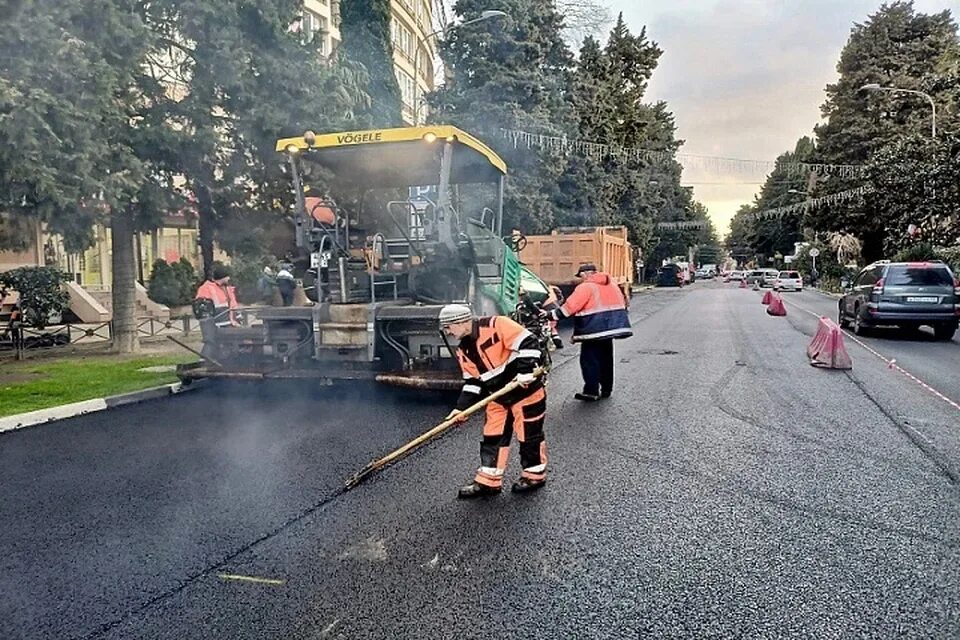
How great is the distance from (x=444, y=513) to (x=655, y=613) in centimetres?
171

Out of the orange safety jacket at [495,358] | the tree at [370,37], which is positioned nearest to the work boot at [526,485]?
the orange safety jacket at [495,358]

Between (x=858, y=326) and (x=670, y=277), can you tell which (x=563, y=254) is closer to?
(x=858, y=326)

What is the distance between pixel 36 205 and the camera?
975 centimetres

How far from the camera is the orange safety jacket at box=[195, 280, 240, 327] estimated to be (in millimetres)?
9984

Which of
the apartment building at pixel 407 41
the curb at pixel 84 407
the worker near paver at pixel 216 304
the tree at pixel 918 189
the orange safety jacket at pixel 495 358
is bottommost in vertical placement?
the curb at pixel 84 407

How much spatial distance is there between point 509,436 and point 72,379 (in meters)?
7.30

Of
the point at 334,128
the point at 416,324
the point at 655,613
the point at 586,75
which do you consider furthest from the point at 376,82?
the point at 655,613

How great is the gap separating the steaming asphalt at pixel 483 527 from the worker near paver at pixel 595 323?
1.92ft

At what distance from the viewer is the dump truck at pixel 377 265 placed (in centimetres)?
835

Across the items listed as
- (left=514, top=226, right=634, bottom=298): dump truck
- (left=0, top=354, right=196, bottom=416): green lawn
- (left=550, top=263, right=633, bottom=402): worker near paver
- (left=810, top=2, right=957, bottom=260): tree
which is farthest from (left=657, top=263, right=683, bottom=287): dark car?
(left=550, top=263, right=633, bottom=402): worker near paver

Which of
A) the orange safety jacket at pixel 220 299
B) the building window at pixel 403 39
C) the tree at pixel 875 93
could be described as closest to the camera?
the orange safety jacket at pixel 220 299

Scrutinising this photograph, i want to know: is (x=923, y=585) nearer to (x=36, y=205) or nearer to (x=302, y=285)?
(x=302, y=285)

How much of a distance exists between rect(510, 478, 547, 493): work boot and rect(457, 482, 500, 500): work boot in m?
0.14

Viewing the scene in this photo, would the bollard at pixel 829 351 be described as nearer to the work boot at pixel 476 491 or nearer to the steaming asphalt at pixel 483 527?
the steaming asphalt at pixel 483 527
